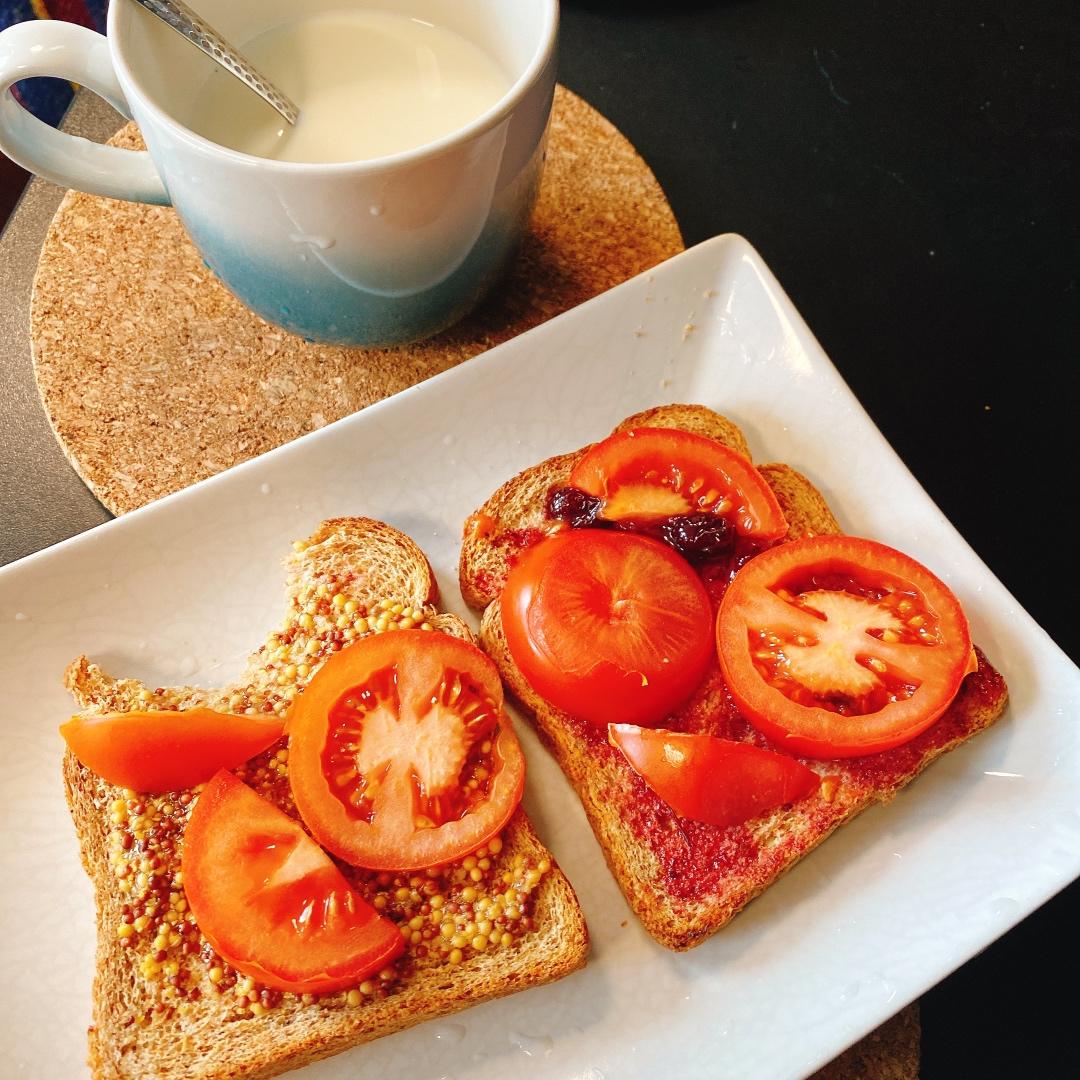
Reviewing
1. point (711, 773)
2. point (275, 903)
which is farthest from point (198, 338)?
point (711, 773)

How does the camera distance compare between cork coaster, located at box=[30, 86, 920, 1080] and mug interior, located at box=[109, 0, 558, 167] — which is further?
cork coaster, located at box=[30, 86, 920, 1080]

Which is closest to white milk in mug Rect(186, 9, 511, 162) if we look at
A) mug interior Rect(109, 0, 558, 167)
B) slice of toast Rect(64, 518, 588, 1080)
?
mug interior Rect(109, 0, 558, 167)

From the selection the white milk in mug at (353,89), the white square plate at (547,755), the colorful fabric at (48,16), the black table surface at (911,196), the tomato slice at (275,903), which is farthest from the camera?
the colorful fabric at (48,16)

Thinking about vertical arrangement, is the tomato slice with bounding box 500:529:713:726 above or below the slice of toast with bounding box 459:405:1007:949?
above

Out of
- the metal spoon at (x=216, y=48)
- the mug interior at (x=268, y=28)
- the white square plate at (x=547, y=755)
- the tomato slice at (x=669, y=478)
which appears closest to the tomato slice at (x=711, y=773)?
the white square plate at (x=547, y=755)

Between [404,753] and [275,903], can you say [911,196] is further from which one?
[275,903]

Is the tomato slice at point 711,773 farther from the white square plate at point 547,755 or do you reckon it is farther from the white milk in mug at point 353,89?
the white milk in mug at point 353,89

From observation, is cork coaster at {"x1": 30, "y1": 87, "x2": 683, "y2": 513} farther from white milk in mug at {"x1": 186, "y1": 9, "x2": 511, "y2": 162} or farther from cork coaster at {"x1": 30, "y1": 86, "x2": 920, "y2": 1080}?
white milk in mug at {"x1": 186, "y1": 9, "x2": 511, "y2": 162}
